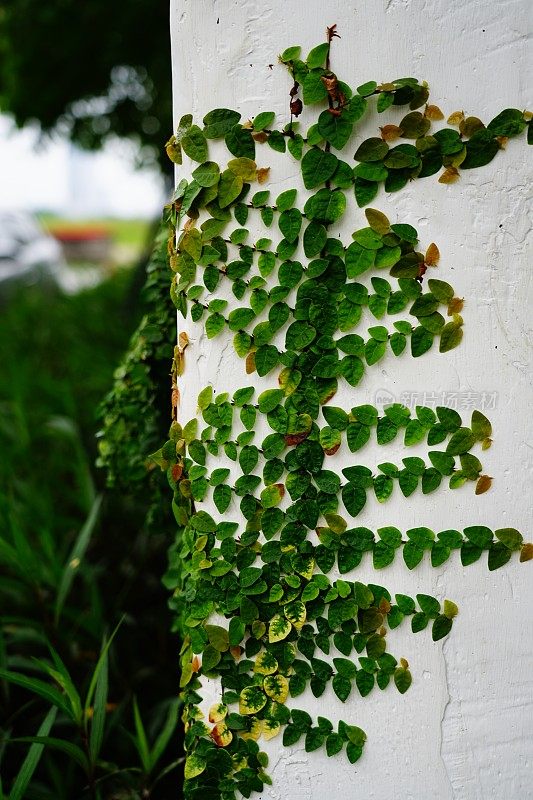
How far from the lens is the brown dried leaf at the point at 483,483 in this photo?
4.39 feet

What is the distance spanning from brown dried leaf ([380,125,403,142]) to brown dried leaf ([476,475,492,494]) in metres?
0.64

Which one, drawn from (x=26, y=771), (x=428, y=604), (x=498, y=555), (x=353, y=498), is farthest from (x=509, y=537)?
(x=26, y=771)

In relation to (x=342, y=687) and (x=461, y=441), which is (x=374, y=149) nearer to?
(x=461, y=441)

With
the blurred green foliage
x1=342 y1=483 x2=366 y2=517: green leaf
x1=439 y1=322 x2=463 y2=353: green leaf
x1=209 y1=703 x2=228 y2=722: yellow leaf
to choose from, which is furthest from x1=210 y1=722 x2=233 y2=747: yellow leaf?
the blurred green foliage

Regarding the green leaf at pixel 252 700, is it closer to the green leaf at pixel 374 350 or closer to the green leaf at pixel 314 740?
the green leaf at pixel 314 740

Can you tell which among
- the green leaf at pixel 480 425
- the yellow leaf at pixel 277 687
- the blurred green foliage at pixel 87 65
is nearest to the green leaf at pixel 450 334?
the green leaf at pixel 480 425

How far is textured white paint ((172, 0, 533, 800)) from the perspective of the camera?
126 centimetres

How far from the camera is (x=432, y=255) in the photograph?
1.30 meters

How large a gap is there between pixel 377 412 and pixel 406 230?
0.34 metres

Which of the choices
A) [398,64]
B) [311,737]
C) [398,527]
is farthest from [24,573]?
[398,64]

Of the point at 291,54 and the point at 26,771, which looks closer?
the point at 291,54

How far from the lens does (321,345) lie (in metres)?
1.33

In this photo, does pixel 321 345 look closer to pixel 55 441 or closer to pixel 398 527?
pixel 398 527

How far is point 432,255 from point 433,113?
247mm
